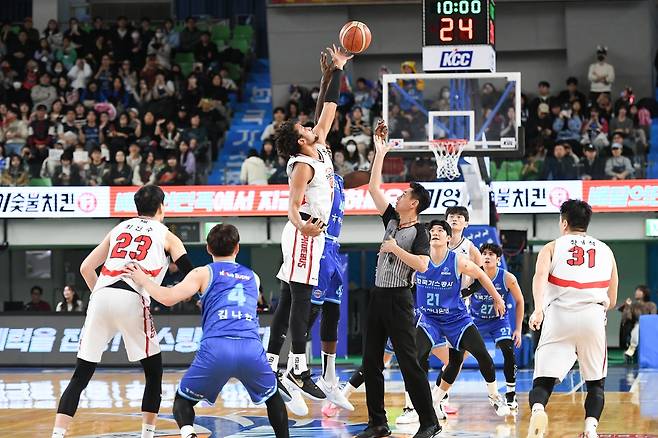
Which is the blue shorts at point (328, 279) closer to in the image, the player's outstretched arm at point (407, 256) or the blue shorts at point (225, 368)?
the player's outstretched arm at point (407, 256)

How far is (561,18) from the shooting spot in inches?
1080

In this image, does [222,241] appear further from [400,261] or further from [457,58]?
[457,58]

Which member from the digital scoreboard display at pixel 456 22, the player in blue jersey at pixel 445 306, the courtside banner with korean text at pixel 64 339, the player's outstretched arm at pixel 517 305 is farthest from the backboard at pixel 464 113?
the player in blue jersey at pixel 445 306

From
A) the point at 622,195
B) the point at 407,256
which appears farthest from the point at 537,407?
the point at 622,195

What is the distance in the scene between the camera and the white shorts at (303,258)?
381 inches

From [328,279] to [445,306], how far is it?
177cm

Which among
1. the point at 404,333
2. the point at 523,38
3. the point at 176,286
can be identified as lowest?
the point at 404,333

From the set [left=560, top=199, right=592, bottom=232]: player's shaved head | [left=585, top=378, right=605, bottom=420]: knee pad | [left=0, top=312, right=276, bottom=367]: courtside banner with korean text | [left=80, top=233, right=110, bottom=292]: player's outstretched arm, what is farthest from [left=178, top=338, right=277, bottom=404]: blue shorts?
[left=0, top=312, right=276, bottom=367]: courtside banner with korean text

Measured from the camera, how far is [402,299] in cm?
913

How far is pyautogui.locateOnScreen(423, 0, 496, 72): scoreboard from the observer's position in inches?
634

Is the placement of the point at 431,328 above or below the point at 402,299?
below

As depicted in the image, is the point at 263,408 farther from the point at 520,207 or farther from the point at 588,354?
the point at 520,207

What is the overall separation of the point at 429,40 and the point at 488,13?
897 millimetres

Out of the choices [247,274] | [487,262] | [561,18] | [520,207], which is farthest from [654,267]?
[247,274]
